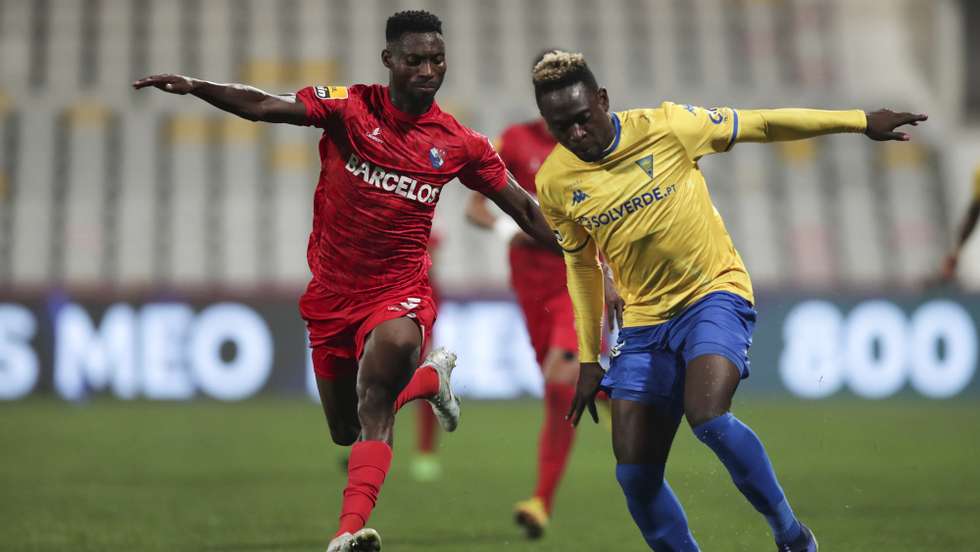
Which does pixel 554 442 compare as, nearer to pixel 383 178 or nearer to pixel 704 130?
pixel 383 178

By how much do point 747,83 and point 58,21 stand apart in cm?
1040

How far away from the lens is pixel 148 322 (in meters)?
16.0

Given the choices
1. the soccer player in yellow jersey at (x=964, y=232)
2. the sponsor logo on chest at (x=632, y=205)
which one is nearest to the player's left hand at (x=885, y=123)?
the sponsor logo on chest at (x=632, y=205)

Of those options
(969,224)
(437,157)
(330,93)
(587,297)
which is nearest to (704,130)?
(587,297)

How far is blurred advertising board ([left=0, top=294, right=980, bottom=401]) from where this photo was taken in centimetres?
1582

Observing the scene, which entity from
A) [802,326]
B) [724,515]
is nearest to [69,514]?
[724,515]

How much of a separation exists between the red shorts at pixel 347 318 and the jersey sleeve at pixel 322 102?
793 millimetres

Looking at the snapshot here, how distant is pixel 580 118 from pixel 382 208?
3.58 feet

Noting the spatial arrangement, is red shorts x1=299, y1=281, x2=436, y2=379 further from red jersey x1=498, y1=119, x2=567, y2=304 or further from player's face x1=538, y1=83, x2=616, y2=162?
red jersey x1=498, y1=119, x2=567, y2=304

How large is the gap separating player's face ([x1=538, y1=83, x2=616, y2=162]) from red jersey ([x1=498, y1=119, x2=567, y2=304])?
9.16 ft

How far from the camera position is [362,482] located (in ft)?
18.0

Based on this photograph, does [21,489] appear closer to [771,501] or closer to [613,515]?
[613,515]

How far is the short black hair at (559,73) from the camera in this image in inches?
203

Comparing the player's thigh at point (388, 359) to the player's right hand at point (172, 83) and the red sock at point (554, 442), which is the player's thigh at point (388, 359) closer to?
the player's right hand at point (172, 83)
